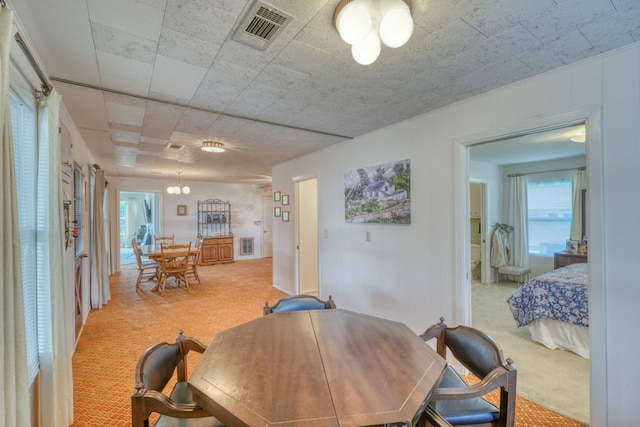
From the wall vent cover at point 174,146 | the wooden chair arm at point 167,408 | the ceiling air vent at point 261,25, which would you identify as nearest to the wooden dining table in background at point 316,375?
the wooden chair arm at point 167,408

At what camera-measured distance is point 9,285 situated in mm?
1079

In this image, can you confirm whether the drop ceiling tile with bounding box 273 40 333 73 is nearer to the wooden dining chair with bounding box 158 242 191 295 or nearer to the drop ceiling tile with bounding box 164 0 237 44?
the drop ceiling tile with bounding box 164 0 237 44

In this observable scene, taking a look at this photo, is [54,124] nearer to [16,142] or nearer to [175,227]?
[16,142]

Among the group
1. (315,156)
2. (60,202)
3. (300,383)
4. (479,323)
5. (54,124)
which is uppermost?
(315,156)

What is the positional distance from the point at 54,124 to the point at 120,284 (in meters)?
4.99

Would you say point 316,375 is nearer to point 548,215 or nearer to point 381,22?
point 381,22

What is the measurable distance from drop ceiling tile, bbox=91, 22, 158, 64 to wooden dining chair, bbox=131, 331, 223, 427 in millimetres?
1630

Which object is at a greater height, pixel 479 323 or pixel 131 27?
pixel 131 27

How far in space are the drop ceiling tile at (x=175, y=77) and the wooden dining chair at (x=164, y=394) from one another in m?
1.67

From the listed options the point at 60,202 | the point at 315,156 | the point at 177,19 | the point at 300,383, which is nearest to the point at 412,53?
the point at 177,19

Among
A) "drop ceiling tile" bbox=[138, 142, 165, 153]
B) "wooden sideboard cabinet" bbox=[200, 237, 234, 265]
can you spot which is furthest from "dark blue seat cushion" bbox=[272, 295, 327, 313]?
"wooden sideboard cabinet" bbox=[200, 237, 234, 265]

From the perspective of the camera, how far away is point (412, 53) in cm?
167

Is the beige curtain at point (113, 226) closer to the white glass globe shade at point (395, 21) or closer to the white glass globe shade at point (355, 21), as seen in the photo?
the white glass globe shade at point (355, 21)

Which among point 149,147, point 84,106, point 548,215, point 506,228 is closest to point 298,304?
point 84,106
